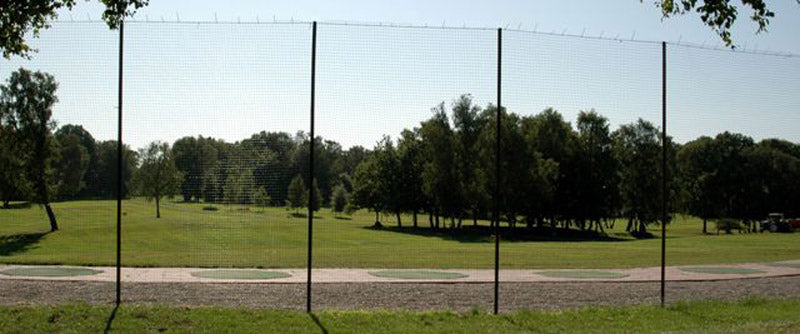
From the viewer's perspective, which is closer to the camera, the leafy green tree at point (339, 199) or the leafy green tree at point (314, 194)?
the leafy green tree at point (314, 194)

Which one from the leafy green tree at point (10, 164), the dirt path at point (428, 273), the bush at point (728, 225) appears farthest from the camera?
the bush at point (728, 225)

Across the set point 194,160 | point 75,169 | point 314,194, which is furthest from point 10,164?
point 194,160

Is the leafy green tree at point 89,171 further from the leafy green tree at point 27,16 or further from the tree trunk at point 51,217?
the tree trunk at point 51,217

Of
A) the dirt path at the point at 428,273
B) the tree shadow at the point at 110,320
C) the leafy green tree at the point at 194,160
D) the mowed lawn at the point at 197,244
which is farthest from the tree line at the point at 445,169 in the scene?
the tree shadow at the point at 110,320

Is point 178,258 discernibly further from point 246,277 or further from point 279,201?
point 279,201

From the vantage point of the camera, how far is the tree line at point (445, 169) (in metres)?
11.9

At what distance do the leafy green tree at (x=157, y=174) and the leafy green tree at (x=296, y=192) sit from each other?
2.23m

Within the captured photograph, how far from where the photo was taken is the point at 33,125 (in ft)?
83.6

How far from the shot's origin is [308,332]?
8391 mm

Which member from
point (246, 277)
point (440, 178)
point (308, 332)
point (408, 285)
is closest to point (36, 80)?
point (246, 277)

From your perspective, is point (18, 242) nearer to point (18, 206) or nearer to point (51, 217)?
point (18, 206)

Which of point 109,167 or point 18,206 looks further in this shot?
point 18,206

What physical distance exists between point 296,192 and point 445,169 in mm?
33803

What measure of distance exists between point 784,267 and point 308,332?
54.4 ft
